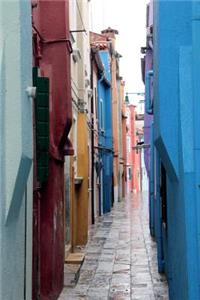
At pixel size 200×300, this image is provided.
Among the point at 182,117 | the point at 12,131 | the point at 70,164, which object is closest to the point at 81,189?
the point at 70,164

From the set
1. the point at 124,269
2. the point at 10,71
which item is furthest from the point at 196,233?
the point at 124,269

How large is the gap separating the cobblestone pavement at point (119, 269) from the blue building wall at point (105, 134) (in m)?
8.02

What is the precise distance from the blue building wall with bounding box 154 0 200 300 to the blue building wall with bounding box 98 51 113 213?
66.6 ft

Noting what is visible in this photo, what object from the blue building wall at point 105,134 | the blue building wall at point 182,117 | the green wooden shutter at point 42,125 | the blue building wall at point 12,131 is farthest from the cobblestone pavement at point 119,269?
the blue building wall at point 105,134

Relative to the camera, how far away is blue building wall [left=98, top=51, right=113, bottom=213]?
26766 mm

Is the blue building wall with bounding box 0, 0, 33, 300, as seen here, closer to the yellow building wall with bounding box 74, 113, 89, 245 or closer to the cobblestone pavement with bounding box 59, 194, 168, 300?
the cobblestone pavement with bounding box 59, 194, 168, 300

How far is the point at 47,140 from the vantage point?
25.4 ft

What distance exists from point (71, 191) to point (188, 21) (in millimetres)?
7624

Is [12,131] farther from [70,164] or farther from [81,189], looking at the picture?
[81,189]

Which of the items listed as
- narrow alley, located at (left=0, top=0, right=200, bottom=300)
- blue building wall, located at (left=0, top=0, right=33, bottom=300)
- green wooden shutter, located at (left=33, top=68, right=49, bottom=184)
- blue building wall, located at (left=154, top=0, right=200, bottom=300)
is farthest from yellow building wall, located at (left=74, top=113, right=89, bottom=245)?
blue building wall, located at (left=0, top=0, right=33, bottom=300)

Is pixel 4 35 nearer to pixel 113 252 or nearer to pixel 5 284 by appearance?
pixel 5 284

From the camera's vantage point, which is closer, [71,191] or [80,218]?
[71,191]

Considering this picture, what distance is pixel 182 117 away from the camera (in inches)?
213

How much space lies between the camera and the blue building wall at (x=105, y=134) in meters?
26.8
